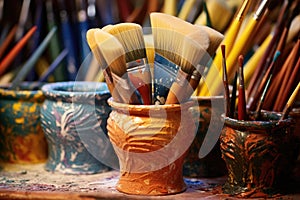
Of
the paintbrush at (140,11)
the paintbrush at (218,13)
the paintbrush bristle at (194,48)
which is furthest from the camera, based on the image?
the paintbrush at (140,11)

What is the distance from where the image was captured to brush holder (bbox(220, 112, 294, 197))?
693 mm

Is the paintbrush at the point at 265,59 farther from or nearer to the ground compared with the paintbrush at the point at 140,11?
nearer to the ground

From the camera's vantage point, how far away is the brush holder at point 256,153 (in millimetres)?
693

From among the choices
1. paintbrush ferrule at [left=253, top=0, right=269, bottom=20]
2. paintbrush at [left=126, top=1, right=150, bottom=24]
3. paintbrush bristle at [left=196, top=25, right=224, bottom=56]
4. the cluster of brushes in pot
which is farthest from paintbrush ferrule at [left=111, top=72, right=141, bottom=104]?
paintbrush at [left=126, top=1, right=150, bottom=24]

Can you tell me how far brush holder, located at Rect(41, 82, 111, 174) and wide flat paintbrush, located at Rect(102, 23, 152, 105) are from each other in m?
0.11

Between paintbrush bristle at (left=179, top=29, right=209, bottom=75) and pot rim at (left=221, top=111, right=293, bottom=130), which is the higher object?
paintbrush bristle at (left=179, top=29, right=209, bottom=75)

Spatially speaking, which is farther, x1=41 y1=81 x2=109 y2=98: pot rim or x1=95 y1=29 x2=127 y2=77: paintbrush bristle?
x1=41 y1=81 x2=109 y2=98: pot rim

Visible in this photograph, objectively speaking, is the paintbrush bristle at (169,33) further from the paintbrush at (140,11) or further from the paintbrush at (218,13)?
the paintbrush at (140,11)

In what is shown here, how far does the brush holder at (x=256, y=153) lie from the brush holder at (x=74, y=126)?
18 centimetres

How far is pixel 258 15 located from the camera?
78 centimetres

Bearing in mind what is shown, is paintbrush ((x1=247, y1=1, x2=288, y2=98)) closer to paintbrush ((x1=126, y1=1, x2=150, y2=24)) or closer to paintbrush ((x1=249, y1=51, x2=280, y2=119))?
paintbrush ((x1=249, y1=51, x2=280, y2=119))

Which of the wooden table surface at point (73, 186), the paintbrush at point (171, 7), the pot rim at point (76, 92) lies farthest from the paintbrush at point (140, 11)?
the wooden table surface at point (73, 186)

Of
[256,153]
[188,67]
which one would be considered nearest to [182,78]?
[188,67]

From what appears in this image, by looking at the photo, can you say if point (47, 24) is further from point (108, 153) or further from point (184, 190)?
point (184, 190)
